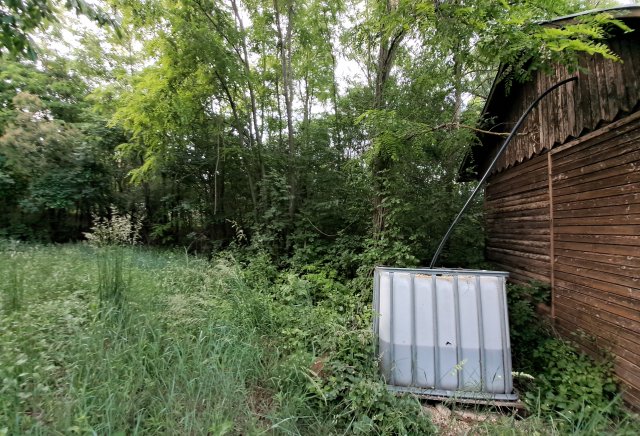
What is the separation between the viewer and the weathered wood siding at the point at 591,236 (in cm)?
296

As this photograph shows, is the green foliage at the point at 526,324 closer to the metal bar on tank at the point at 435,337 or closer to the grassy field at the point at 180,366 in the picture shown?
the grassy field at the point at 180,366

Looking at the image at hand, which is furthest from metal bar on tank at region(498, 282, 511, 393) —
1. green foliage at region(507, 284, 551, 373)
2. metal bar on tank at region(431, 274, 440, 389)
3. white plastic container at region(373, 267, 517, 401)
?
green foliage at region(507, 284, 551, 373)

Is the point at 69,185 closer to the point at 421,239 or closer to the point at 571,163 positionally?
the point at 421,239

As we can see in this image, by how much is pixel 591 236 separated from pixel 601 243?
0.17 meters

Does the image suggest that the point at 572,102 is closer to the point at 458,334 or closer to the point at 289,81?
the point at 458,334

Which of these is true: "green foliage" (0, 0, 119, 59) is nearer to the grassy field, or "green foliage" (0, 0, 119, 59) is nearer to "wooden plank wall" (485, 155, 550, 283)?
the grassy field

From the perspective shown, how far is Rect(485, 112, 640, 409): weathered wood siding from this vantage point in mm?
2959

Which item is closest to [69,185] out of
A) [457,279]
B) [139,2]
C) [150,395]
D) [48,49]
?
[48,49]

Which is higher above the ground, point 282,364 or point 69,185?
point 69,185

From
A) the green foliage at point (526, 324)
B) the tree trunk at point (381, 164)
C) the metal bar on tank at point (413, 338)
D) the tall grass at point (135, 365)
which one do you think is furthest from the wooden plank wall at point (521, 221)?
the tall grass at point (135, 365)

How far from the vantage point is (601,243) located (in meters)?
3.36

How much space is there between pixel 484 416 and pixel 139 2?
Answer: 25.5 feet

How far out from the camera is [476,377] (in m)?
2.86

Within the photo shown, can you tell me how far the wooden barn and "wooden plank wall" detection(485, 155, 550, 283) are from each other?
0.6 inches
